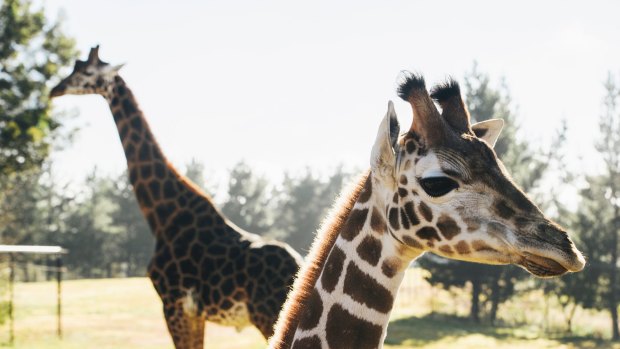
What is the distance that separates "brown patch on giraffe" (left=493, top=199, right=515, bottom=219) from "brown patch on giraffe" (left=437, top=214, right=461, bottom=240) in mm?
193

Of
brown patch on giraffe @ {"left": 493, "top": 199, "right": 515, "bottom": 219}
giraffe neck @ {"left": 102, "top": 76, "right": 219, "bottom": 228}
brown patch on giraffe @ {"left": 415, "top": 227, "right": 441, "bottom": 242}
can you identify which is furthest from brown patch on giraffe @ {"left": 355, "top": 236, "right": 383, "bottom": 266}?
giraffe neck @ {"left": 102, "top": 76, "right": 219, "bottom": 228}

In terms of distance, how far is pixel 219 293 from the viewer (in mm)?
6883

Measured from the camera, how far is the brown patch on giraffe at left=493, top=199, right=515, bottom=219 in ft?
8.20

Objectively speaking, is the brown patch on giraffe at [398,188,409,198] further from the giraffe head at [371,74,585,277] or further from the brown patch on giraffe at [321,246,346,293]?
the brown patch on giraffe at [321,246,346,293]

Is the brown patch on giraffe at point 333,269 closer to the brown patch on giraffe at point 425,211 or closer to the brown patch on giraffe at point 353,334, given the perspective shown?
the brown patch on giraffe at point 353,334

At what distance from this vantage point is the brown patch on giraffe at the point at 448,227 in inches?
104

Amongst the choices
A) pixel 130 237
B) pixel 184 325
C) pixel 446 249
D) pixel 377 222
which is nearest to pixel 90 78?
pixel 184 325

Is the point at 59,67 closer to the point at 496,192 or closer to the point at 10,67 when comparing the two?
the point at 10,67

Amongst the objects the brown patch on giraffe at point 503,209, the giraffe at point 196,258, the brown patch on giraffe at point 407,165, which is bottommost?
the giraffe at point 196,258

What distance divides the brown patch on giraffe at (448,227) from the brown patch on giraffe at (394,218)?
0.64 feet

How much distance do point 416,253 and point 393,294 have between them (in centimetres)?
23

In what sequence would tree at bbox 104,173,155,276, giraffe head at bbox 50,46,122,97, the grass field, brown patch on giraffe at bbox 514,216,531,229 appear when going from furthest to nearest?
tree at bbox 104,173,155,276
the grass field
giraffe head at bbox 50,46,122,97
brown patch on giraffe at bbox 514,216,531,229

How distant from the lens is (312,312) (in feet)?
9.70

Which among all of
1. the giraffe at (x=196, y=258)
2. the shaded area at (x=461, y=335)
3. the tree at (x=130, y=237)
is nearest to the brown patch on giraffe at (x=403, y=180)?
the giraffe at (x=196, y=258)
